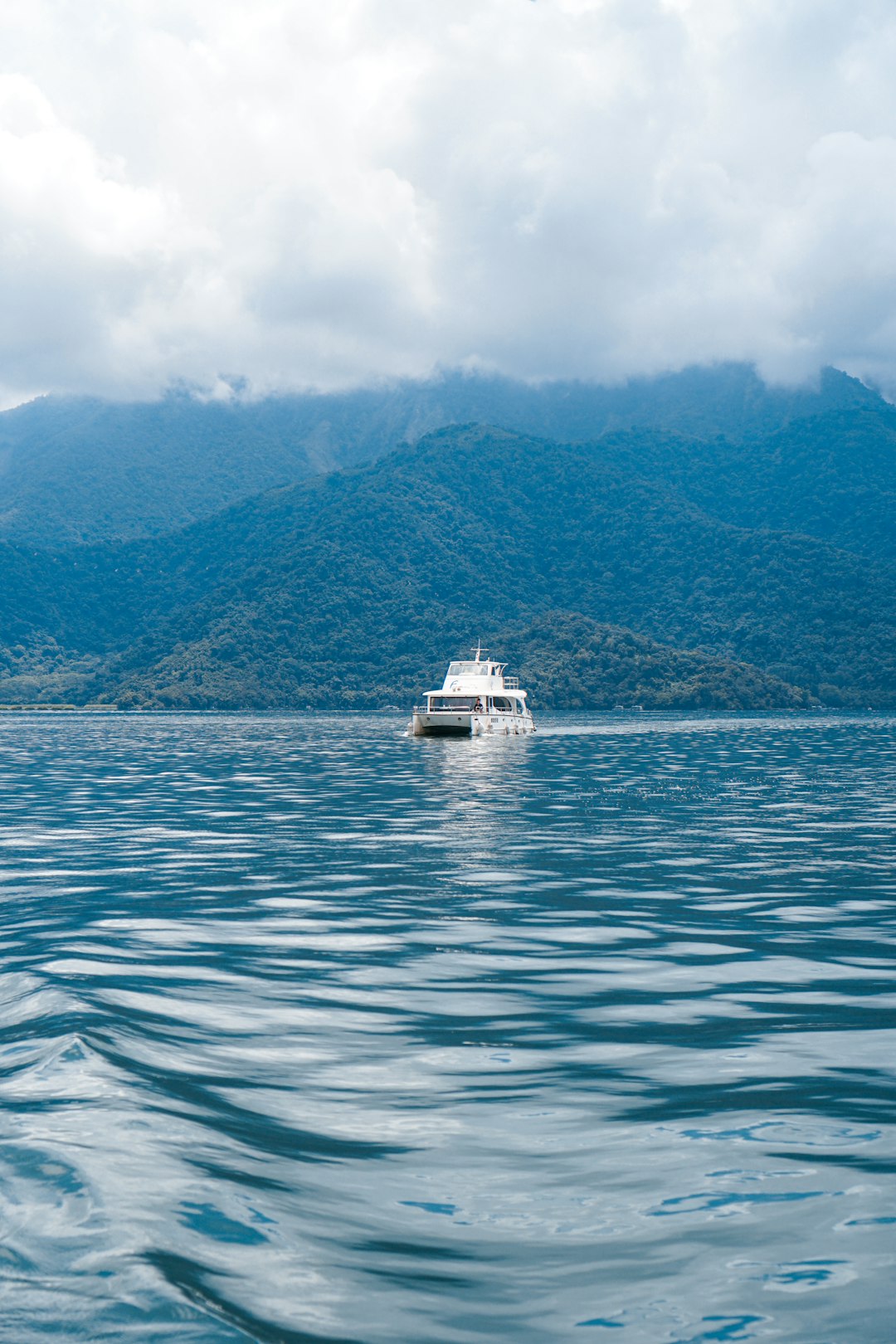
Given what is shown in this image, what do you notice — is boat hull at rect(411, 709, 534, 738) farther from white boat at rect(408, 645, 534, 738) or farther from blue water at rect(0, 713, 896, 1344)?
blue water at rect(0, 713, 896, 1344)

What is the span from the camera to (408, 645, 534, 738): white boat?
292 feet

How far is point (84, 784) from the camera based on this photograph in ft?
153

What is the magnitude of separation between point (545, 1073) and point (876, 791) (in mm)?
33617

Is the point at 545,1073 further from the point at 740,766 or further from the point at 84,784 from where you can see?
the point at 740,766

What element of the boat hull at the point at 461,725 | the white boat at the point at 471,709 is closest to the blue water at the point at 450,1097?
the boat hull at the point at 461,725

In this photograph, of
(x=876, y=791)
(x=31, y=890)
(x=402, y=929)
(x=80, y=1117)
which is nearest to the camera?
(x=80, y=1117)

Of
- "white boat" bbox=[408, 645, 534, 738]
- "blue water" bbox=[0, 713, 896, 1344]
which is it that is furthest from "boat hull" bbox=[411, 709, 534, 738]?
"blue water" bbox=[0, 713, 896, 1344]

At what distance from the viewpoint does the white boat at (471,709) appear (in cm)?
8900

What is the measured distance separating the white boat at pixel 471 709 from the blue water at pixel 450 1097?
6351 centimetres

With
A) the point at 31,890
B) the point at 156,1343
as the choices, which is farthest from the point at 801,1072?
the point at 31,890

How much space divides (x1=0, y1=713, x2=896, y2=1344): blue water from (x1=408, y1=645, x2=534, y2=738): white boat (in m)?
63.5

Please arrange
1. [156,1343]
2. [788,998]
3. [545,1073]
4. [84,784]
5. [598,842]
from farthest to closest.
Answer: [84,784]
[598,842]
[788,998]
[545,1073]
[156,1343]

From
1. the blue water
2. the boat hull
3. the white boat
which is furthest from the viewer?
the white boat

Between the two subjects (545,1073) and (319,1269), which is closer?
(319,1269)
